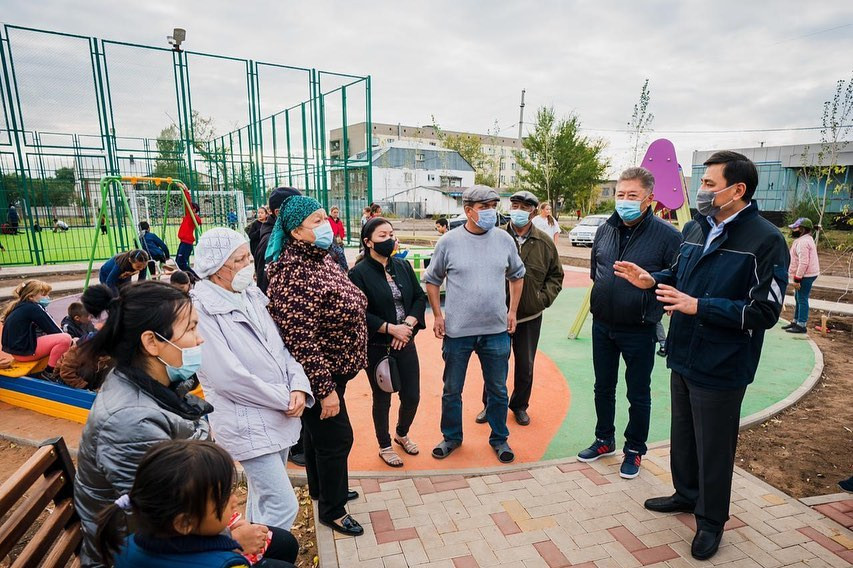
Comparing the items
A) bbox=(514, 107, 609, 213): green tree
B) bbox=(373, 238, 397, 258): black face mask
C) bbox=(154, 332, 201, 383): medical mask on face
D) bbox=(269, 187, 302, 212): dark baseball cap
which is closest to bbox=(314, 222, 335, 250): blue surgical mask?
bbox=(373, 238, 397, 258): black face mask

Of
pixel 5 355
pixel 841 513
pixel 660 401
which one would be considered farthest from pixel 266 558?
pixel 5 355

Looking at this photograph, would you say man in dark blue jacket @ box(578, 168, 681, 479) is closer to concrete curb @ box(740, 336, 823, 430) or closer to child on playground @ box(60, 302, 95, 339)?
concrete curb @ box(740, 336, 823, 430)

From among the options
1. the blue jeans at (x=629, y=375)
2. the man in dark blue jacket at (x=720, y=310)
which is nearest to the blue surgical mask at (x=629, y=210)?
the man in dark blue jacket at (x=720, y=310)

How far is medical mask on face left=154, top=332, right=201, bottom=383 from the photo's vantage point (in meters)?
1.82

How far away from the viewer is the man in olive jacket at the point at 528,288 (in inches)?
165

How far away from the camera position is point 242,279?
2301mm

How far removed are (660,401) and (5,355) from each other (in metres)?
6.71

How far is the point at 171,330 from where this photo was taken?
177 cm

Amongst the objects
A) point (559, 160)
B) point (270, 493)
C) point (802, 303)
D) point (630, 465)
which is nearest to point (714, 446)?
point (630, 465)

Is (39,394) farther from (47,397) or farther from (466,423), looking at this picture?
(466,423)

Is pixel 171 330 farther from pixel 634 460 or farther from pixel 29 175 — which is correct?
pixel 29 175

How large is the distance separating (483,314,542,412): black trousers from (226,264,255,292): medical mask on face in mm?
2538

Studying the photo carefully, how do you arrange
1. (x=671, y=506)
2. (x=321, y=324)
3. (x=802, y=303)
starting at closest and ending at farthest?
(x=321, y=324), (x=671, y=506), (x=802, y=303)

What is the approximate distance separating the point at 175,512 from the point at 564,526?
234 cm
